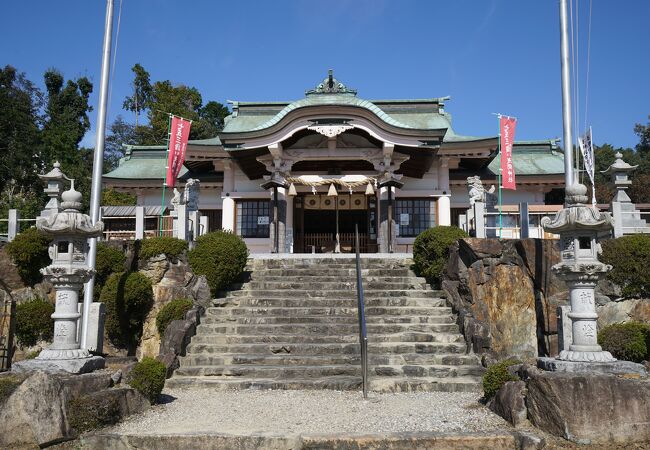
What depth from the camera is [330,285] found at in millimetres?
11922

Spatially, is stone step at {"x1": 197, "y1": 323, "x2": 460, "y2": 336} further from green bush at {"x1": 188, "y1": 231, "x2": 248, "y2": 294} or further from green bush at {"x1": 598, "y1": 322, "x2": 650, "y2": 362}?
green bush at {"x1": 598, "y1": 322, "x2": 650, "y2": 362}

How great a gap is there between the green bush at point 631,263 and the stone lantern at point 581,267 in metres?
4.94

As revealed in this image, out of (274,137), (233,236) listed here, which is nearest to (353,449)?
(233,236)

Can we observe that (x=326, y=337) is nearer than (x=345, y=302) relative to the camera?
Yes

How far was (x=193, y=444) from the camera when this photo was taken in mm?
5625

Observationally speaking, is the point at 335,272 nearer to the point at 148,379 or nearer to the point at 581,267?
the point at 148,379

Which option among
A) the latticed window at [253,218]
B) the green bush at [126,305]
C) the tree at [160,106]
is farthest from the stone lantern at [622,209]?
the tree at [160,106]

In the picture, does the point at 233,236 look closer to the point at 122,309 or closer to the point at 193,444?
the point at 122,309

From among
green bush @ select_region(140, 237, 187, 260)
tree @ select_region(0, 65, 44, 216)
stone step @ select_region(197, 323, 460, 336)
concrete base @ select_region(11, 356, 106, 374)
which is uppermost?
tree @ select_region(0, 65, 44, 216)

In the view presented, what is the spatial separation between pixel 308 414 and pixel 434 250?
607cm

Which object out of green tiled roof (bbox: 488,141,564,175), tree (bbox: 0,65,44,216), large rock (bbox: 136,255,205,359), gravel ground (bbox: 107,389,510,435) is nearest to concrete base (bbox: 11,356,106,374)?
gravel ground (bbox: 107,389,510,435)

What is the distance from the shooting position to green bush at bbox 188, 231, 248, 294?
38.0ft

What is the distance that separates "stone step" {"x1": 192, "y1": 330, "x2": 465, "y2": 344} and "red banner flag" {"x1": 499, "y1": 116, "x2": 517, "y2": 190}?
7.56 m

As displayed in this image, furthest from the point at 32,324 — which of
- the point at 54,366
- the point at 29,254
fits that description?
the point at 54,366
